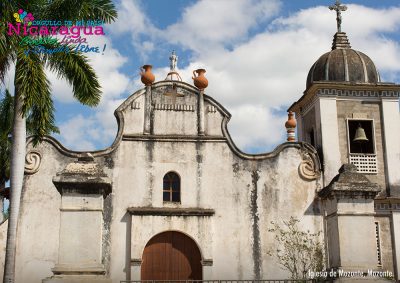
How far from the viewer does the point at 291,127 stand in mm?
20109

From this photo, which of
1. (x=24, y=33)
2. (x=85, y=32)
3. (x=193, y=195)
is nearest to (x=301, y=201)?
(x=193, y=195)

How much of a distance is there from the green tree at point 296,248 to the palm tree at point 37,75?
733 cm

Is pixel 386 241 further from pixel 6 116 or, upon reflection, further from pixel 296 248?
pixel 6 116

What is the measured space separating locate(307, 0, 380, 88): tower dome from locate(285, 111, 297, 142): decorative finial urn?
1.41m

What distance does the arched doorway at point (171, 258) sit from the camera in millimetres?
16906

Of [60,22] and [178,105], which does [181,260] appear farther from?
[60,22]

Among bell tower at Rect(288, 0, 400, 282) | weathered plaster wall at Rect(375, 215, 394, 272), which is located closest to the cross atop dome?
bell tower at Rect(288, 0, 400, 282)

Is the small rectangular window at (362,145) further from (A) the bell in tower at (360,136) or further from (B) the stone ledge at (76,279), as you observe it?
(B) the stone ledge at (76,279)

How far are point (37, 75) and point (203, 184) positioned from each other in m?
6.95

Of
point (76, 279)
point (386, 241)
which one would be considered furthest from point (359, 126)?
point (76, 279)

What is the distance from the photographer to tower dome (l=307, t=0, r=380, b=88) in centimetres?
1961

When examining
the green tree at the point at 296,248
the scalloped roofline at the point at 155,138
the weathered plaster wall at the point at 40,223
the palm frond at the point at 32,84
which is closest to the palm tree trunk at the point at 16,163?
the palm frond at the point at 32,84

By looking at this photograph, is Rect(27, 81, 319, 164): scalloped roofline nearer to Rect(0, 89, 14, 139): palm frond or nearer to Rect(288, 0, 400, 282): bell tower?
Rect(288, 0, 400, 282): bell tower

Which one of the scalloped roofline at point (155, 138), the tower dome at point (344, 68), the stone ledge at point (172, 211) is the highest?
the tower dome at point (344, 68)
